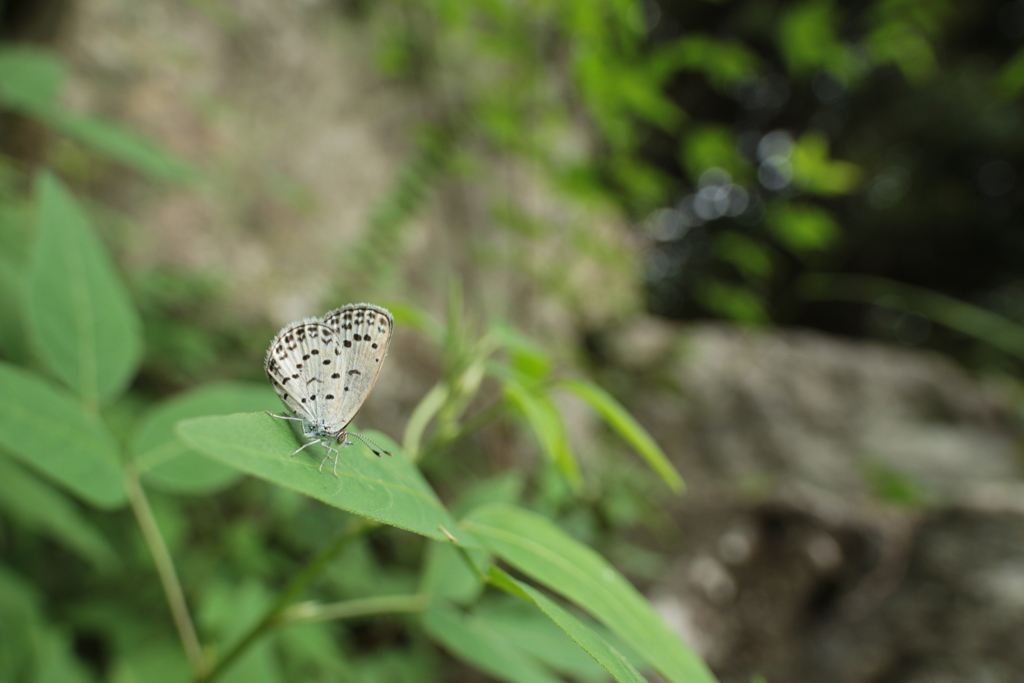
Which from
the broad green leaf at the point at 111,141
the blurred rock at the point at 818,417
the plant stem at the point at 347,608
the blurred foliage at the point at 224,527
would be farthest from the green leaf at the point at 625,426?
the blurred rock at the point at 818,417

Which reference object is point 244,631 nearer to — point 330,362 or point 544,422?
point 330,362

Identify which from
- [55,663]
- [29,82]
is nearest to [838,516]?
[55,663]

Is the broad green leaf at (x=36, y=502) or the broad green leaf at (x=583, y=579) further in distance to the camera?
the broad green leaf at (x=36, y=502)

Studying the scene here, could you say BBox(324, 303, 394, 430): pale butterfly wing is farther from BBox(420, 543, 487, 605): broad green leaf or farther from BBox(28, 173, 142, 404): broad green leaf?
BBox(28, 173, 142, 404): broad green leaf

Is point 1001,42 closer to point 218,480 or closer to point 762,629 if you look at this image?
point 762,629

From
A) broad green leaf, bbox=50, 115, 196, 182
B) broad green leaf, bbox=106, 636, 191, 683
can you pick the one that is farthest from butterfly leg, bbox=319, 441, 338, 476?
broad green leaf, bbox=50, 115, 196, 182

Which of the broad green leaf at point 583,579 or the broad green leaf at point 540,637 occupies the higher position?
the broad green leaf at point 583,579

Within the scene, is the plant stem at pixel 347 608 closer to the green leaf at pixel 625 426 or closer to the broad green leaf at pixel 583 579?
the broad green leaf at pixel 583 579
